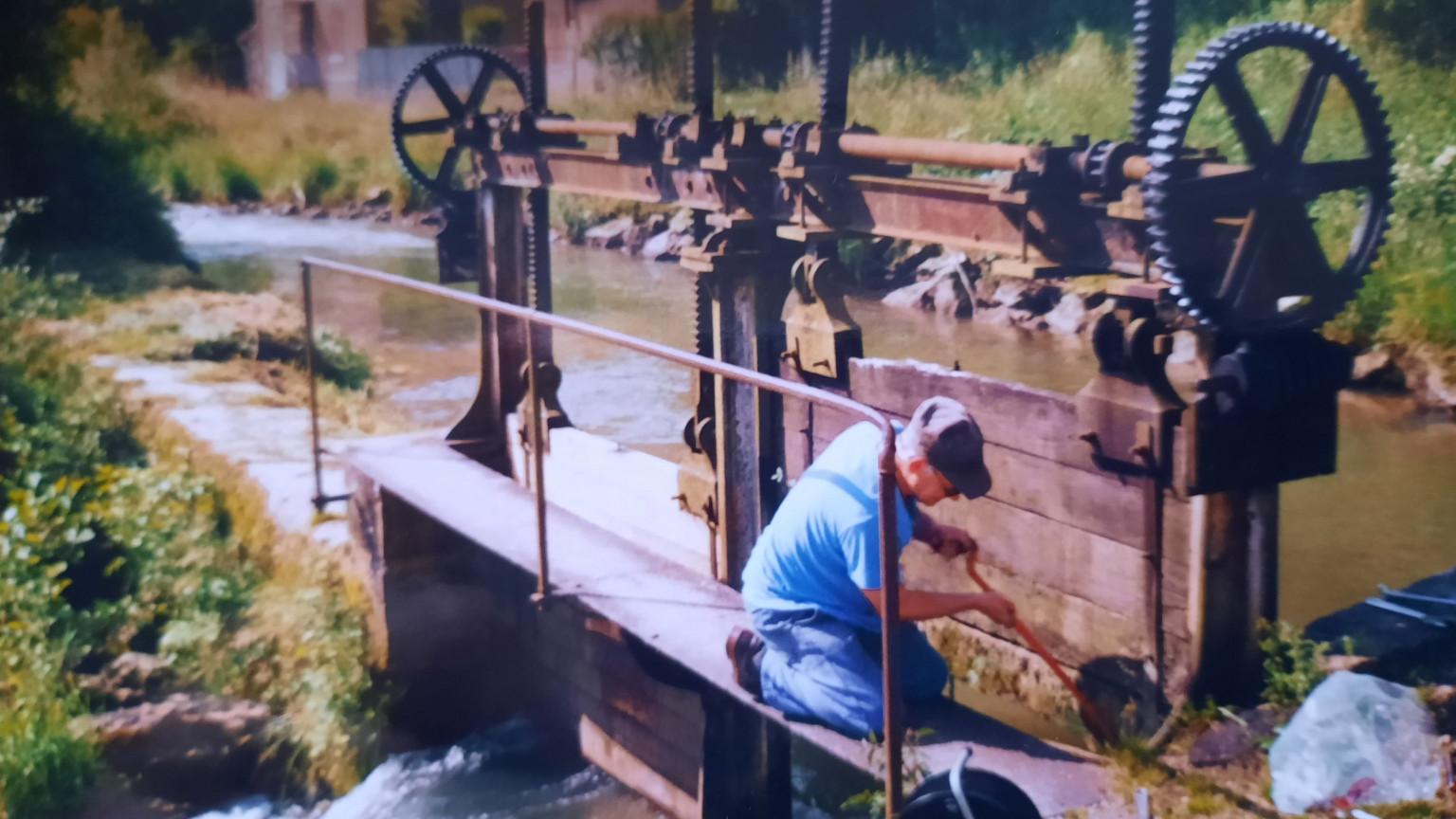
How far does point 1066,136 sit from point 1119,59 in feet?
0.82

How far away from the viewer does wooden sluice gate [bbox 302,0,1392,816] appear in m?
2.78

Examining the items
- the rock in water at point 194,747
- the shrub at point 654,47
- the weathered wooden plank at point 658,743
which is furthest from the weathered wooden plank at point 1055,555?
the rock in water at point 194,747

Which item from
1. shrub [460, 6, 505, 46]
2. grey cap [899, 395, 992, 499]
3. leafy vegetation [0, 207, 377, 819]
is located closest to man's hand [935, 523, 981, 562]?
grey cap [899, 395, 992, 499]

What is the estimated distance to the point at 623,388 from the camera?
725cm

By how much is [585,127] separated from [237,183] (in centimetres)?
199

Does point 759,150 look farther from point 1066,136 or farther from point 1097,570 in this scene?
point 1097,570

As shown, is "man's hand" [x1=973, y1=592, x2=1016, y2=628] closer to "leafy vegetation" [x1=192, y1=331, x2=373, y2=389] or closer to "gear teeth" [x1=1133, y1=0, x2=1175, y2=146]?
"gear teeth" [x1=1133, y1=0, x2=1175, y2=146]

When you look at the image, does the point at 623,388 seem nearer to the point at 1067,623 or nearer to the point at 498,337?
the point at 498,337

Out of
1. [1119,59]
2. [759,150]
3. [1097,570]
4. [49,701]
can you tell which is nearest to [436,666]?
[49,701]

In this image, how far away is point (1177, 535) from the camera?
10.2ft

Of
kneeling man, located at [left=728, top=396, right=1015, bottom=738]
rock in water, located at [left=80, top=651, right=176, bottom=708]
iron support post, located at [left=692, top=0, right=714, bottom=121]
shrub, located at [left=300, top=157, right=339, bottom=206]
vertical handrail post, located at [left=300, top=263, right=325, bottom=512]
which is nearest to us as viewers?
kneeling man, located at [left=728, top=396, right=1015, bottom=738]

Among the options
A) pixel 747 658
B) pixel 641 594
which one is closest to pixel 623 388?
pixel 641 594

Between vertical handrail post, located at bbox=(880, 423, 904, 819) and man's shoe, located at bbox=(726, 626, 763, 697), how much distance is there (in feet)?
1.61

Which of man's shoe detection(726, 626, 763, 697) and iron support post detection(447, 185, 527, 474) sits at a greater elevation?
iron support post detection(447, 185, 527, 474)
